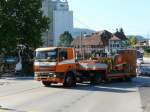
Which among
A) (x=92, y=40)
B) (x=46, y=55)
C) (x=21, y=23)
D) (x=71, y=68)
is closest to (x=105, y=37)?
(x=92, y=40)

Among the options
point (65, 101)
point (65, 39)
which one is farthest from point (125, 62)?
point (65, 39)

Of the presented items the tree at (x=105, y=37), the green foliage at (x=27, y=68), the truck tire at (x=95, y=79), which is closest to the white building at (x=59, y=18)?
the tree at (x=105, y=37)

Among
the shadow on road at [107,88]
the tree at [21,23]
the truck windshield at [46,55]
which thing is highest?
the tree at [21,23]

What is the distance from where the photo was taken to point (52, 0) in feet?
634

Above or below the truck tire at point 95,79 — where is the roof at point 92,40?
above

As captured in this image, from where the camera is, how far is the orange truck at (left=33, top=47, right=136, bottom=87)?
30.0 meters

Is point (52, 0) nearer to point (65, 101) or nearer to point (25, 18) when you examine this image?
point (25, 18)

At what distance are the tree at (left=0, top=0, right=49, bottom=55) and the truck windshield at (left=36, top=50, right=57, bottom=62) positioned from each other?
2534cm

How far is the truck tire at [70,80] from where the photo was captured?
101ft

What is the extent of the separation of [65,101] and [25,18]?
3795 centimetres

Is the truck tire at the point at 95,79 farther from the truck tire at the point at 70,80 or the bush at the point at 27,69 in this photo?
the bush at the point at 27,69

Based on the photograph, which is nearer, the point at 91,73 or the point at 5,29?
the point at 91,73

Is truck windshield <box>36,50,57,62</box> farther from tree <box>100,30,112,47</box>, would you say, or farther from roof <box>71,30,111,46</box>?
tree <box>100,30,112,47</box>

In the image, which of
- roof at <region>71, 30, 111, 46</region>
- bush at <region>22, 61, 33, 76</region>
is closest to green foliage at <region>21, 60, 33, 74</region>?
bush at <region>22, 61, 33, 76</region>
